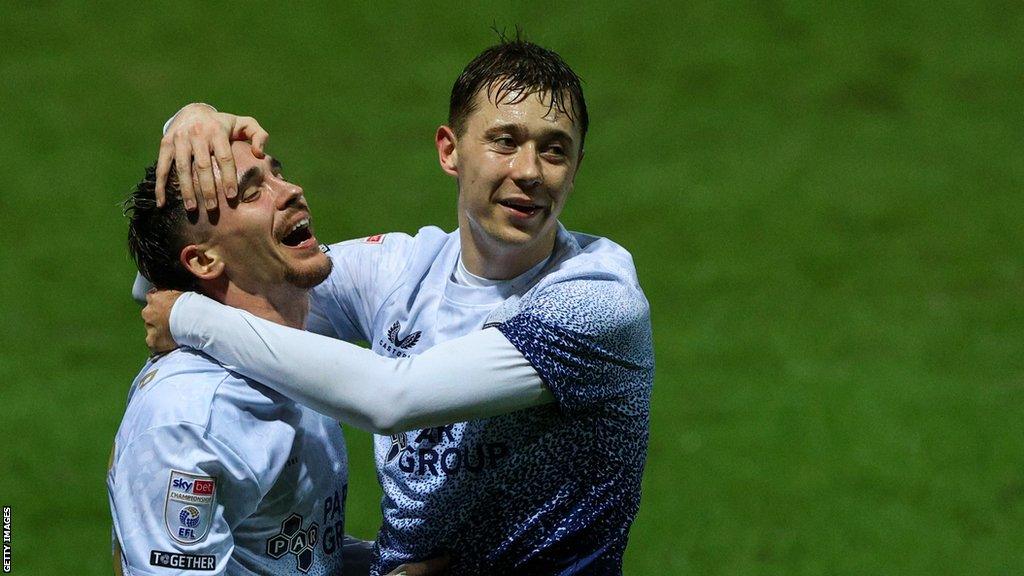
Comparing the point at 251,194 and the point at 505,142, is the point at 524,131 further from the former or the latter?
the point at 251,194

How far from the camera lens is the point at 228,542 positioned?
15.8ft

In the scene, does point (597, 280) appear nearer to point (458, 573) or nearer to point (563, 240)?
point (563, 240)

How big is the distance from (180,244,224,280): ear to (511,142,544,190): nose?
101 cm

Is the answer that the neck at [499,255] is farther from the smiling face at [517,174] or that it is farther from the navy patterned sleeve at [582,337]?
the navy patterned sleeve at [582,337]

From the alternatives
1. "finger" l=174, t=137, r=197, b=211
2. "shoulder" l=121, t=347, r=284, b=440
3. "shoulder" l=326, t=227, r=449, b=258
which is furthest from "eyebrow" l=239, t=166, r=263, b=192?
"shoulder" l=326, t=227, r=449, b=258

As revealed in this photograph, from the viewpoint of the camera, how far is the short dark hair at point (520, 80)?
17.4 ft

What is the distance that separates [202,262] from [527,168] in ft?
3.64

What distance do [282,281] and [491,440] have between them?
88 cm

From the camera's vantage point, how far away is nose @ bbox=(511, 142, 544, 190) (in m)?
5.21

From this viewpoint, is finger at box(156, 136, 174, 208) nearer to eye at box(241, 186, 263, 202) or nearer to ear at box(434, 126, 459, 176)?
eye at box(241, 186, 263, 202)

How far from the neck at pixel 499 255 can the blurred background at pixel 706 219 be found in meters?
4.95

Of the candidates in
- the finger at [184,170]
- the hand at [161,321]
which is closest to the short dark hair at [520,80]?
the finger at [184,170]

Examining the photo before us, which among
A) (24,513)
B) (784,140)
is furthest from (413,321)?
(784,140)

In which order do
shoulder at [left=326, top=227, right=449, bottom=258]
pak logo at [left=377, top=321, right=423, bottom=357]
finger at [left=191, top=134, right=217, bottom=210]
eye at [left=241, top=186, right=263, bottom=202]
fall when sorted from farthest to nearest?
1. shoulder at [left=326, top=227, right=449, bottom=258]
2. pak logo at [left=377, top=321, right=423, bottom=357]
3. eye at [left=241, top=186, right=263, bottom=202]
4. finger at [left=191, top=134, right=217, bottom=210]
